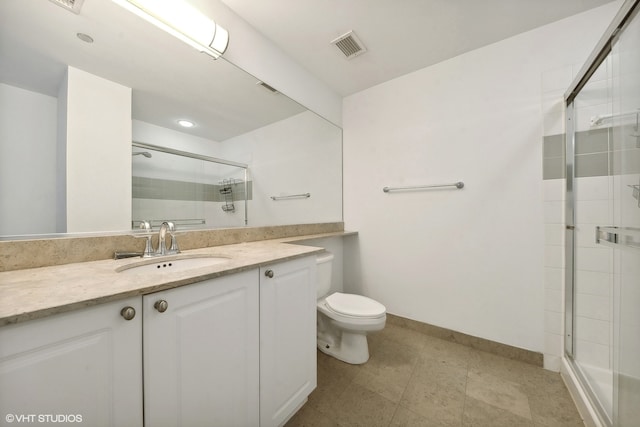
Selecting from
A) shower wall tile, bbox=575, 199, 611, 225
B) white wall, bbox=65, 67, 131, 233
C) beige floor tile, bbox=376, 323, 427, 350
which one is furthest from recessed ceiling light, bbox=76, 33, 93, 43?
shower wall tile, bbox=575, 199, 611, 225

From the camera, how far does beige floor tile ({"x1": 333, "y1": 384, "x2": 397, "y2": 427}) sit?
1056mm

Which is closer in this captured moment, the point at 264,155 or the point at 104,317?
the point at 104,317

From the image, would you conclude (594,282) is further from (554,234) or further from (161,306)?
(161,306)

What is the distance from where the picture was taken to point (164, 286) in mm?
641

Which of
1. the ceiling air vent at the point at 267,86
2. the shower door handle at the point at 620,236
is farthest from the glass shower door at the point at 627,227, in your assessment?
the ceiling air vent at the point at 267,86

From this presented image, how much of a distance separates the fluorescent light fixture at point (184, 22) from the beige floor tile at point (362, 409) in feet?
6.61

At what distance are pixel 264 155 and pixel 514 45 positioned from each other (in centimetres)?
188

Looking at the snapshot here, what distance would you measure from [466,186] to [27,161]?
232cm

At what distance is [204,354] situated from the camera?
731 millimetres

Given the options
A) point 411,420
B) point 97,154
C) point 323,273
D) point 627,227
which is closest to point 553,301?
point 627,227

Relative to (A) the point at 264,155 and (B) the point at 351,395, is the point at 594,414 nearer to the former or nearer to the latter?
(B) the point at 351,395

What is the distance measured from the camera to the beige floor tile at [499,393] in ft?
3.71

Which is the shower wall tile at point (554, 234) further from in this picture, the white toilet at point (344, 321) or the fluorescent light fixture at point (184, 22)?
the fluorescent light fixture at point (184, 22)

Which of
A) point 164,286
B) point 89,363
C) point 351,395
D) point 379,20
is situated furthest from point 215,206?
point 379,20
